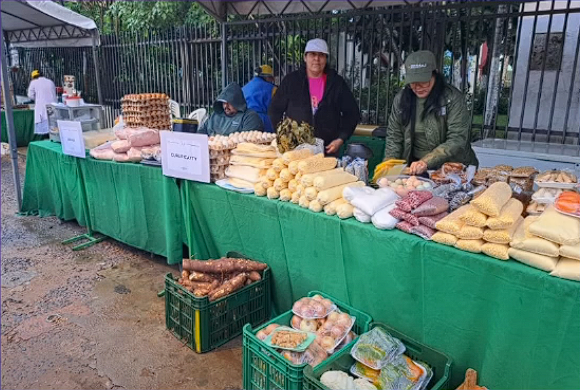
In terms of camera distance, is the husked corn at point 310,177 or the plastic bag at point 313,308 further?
the husked corn at point 310,177

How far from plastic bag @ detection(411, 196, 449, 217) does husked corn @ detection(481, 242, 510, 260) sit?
1.02 ft

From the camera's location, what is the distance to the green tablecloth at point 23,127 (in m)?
11.2

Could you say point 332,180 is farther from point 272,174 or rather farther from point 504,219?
point 504,219

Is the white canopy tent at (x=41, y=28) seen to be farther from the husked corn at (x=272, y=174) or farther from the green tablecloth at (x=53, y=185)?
the husked corn at (x=272, y=174)

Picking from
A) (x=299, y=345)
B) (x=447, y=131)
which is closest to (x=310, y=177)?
(x=299, y=345)

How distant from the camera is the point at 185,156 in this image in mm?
3512

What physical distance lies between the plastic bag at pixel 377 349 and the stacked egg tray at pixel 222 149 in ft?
5.65

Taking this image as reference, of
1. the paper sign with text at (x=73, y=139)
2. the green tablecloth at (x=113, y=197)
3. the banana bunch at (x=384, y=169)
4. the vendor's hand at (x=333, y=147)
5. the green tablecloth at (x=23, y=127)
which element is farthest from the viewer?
the green tablecloth at (x=23, y=127)

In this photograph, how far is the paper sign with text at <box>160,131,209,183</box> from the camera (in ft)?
11.0

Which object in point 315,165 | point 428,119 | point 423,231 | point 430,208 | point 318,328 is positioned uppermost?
point 428,119

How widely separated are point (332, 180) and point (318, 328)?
87cm

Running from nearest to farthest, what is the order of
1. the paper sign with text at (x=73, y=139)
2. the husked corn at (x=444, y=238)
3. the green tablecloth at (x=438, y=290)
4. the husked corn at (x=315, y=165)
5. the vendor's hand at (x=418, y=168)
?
the green tablecloth at (x=438, y=290) → the husked corn at (x=444, y=238) → the husked corn at (x=315, y=165) → the vendor's hand at (x=418, y=168) → the paper sign with text at (x=73, y=139)

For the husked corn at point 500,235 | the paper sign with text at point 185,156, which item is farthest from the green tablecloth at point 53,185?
the husked corn at point 500,235

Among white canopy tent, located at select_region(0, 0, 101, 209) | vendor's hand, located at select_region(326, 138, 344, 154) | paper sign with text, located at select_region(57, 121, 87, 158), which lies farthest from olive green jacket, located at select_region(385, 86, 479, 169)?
white canopy tent, located at select_region(0, 0, 101, 209)
